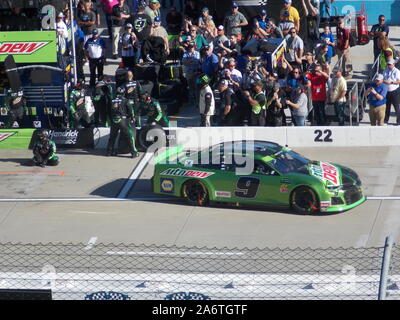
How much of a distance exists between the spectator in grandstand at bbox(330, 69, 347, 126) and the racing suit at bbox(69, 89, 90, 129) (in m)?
5.65

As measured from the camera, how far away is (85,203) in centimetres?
1759

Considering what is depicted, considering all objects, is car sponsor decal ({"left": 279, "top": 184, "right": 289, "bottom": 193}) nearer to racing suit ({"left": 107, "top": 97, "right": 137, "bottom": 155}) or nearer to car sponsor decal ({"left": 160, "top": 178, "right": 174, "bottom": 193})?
car sponsor decal ({"left": 160, "top": 178, "right": 174, "bottom": 193})

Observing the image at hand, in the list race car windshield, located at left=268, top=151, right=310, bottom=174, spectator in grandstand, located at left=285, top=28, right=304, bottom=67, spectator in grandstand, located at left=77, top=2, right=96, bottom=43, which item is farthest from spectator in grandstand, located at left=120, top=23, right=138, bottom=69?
race car windshield, located at left=268, top=151, right=310, bottom=174

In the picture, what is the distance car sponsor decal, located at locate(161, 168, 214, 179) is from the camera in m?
16.9

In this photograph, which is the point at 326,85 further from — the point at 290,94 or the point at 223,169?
the point at 223,169

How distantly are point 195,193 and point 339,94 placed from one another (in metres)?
5.36

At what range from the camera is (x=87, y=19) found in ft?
84.7

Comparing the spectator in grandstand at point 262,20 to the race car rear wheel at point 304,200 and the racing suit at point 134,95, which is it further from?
the race car rear wheel at point 304,200

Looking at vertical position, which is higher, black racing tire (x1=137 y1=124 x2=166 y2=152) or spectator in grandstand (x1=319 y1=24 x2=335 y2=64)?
spectator in grandstand (x1=319 y1=24 x2=335 y2=64)

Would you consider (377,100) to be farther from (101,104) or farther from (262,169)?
(101,104)
